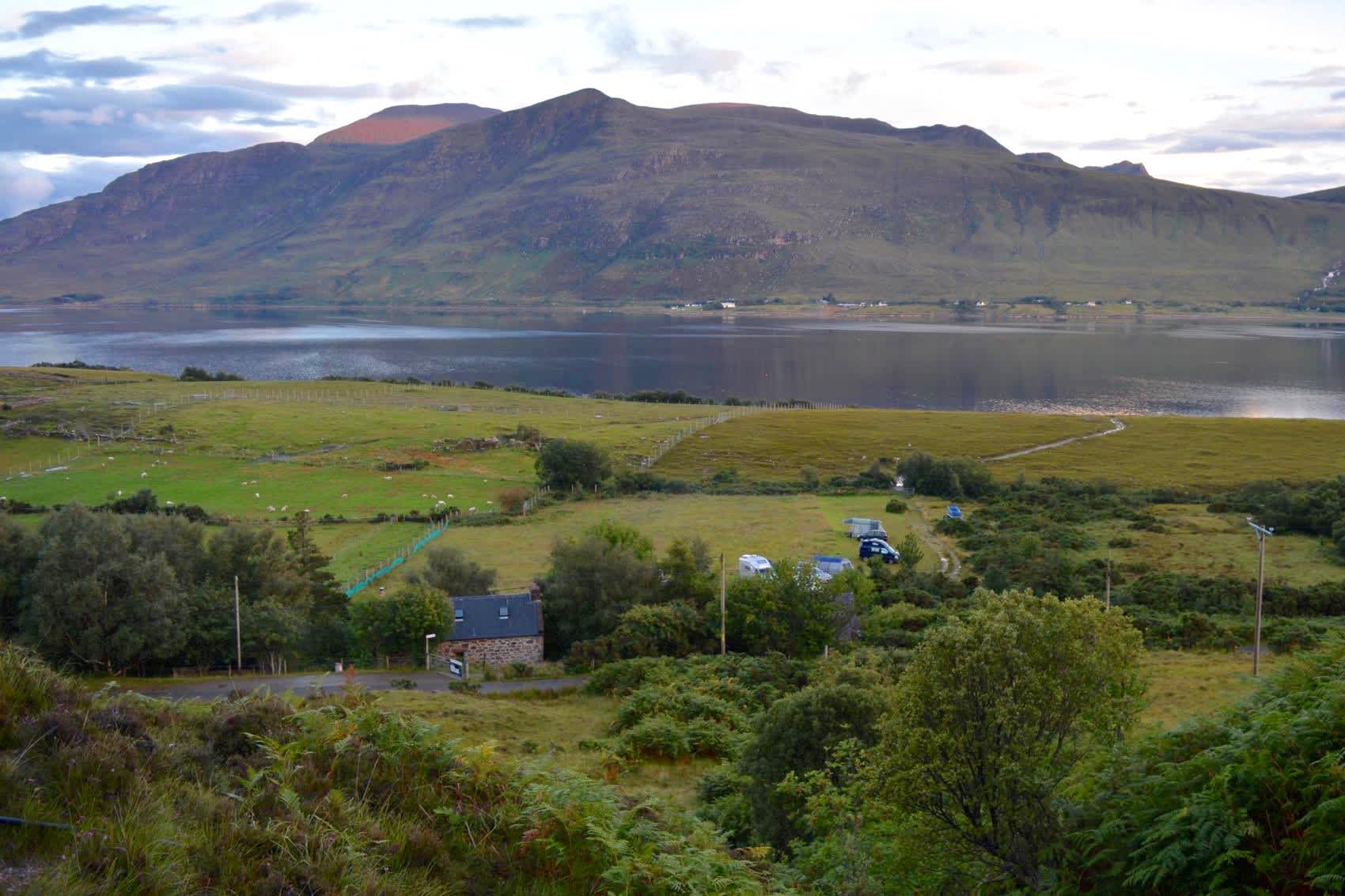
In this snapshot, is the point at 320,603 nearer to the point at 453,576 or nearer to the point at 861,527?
the point at 453,576

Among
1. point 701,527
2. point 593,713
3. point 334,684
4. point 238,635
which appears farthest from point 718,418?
point 334,684

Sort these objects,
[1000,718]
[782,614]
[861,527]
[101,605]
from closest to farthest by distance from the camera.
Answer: [1000,718], [101,605], [782,614], [861,527]

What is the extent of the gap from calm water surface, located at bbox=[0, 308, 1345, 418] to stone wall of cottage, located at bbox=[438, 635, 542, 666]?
84.6m

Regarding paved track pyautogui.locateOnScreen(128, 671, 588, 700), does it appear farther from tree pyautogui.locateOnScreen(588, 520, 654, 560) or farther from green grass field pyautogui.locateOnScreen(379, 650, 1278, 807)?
tree pyautogui.locateOnScreen(588, 520, 654, 560)

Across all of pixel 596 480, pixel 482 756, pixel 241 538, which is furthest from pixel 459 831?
pixel 596 480

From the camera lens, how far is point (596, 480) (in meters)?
62.2

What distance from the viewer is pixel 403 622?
99.0 feet

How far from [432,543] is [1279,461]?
6062 centimetres

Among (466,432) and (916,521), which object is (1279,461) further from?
(466,432)

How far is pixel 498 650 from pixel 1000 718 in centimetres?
2248

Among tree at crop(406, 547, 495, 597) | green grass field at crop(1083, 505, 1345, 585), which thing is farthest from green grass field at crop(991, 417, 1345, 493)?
tree at crop(406, 547, 495, 597)

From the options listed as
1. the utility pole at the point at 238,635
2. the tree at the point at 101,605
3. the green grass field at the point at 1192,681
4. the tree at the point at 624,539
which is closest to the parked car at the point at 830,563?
the tree at the point at 624,539

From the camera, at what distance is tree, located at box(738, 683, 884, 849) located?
15.7 m

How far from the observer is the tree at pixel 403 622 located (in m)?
30.1
